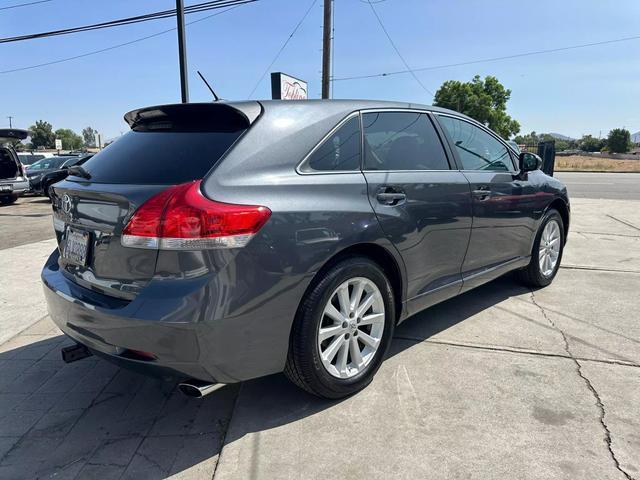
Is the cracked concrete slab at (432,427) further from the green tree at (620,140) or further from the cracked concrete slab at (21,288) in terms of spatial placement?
the green tree at (620,140)

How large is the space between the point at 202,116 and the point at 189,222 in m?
0.79

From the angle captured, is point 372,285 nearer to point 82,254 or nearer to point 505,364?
point 505,364

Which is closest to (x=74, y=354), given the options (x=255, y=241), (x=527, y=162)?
(x=255, y=241)

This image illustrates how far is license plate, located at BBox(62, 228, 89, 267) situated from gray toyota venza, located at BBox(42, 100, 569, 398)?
2 centimetres

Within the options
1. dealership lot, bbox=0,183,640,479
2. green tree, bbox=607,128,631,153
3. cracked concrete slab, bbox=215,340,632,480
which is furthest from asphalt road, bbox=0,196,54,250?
green tree, bbox=607,128,631,153

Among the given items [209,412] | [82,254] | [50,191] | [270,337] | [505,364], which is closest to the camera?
[270,337]

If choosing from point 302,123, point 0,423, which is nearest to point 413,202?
point 302,123

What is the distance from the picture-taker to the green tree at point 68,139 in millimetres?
100050

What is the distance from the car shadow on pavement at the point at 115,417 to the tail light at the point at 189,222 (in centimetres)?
104

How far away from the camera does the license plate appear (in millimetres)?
2502

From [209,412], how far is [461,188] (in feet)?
7.33

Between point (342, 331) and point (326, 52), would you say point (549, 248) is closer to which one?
point (342, 331)

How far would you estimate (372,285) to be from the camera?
280 centimetres

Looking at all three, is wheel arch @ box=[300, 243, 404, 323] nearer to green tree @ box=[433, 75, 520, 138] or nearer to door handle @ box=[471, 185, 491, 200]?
door handle @ box=[471, 185, 491, 200]
